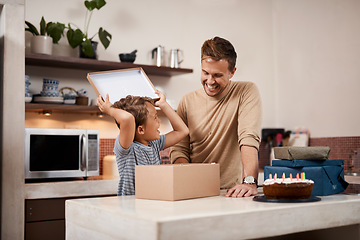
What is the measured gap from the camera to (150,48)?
13.7 ft

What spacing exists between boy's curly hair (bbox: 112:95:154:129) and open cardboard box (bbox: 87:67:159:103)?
0.20ft

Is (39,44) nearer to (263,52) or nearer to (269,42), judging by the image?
(263,52)

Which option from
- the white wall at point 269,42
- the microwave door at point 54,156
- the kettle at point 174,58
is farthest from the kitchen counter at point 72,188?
the kettle at point 174,58

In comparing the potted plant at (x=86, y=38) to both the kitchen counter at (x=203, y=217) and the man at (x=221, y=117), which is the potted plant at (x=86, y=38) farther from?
the kitchen counter at (x=203, y=217)

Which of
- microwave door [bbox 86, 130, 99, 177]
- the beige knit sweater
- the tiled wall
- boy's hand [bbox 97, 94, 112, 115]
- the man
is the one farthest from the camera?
the tiled wall

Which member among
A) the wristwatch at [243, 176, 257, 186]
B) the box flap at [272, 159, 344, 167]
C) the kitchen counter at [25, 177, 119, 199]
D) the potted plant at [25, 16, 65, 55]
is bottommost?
the kitchen counter at [25, 177, 119, 199]

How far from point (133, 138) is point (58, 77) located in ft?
7.18

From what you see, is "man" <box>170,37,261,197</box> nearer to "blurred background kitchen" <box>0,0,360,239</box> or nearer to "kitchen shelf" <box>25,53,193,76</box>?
"kitchen shelf" <box>25,53,193,76</box>

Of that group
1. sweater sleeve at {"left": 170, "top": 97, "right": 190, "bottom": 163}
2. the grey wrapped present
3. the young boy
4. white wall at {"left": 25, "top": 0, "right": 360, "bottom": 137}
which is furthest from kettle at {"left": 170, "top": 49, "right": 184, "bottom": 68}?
the grey wrapped present

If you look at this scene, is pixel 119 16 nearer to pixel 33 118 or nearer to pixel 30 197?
pixel 33 118

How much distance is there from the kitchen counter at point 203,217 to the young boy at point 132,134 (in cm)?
27

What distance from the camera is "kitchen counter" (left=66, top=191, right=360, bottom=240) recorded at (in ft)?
3.51

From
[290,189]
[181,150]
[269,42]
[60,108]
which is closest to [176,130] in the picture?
[181,150]

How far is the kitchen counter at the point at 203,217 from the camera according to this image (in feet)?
3.51
